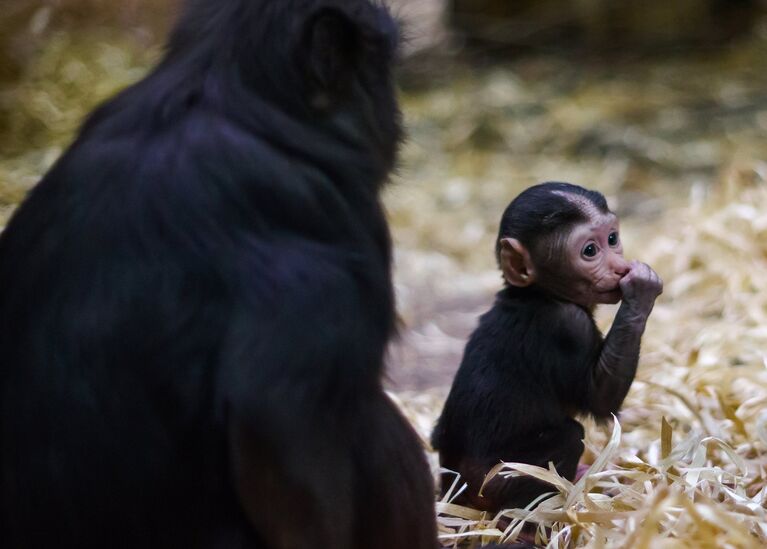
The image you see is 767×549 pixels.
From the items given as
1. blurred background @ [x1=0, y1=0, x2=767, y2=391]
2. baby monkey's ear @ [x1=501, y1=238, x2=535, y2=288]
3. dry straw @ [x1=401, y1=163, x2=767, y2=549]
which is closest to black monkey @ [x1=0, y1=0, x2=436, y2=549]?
blurred background @ [x1=0, y1=0, x2=767, y2=391]

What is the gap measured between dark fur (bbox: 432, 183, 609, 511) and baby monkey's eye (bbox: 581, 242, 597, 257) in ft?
0.23

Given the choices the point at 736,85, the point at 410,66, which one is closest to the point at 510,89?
the point at 410,66

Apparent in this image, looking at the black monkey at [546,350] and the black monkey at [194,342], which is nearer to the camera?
the black monkey at [194,342]

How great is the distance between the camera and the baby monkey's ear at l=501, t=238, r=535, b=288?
2760mm

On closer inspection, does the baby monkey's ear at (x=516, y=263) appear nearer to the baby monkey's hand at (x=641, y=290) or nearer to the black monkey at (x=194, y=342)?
the baby monkey's hand at (x=641, y=290)

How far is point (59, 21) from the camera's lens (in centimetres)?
472

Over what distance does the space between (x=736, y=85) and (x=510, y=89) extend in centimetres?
172

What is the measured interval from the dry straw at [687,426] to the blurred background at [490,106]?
47cm

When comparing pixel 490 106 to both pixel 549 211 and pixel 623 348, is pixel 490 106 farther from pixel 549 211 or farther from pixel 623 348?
pixel 623 348

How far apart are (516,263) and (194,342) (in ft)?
3.75

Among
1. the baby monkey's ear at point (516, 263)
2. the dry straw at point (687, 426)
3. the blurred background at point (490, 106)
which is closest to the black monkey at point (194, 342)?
the blurred background at point (490, 106)

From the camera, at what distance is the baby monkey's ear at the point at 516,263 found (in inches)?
109

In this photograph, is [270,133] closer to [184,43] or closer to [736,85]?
[184,43]

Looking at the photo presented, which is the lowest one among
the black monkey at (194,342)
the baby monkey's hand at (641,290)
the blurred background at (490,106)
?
the blurred background at (490,106)
